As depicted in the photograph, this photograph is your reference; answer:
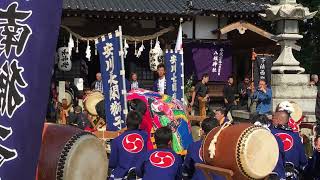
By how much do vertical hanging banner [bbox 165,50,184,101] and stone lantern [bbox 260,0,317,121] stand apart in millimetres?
2025

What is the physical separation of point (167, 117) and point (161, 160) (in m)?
2.44

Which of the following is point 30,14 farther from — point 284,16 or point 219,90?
point 219,90

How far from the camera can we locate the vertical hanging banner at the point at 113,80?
7941mm

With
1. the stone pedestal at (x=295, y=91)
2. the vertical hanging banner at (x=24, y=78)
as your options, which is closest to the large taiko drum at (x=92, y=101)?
the stone pedestal at (x=295, y=91)

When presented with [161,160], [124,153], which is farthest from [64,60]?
[161,160]

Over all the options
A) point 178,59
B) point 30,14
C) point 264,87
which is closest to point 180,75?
point 178,59

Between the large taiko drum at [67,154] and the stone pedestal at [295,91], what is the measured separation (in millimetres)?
7854

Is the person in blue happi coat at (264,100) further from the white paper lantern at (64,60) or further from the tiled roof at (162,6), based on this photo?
the white paper lantern at (64,60)

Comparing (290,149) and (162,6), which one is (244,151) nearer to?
(290,149)

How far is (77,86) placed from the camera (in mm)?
15258

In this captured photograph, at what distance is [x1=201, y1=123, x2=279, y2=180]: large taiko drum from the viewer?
4.03 metres

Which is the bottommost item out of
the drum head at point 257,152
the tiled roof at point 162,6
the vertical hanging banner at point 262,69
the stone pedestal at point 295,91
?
the drum head at point 257,152

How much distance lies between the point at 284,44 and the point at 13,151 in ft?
30.3

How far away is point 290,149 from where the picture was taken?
514 centimetres
